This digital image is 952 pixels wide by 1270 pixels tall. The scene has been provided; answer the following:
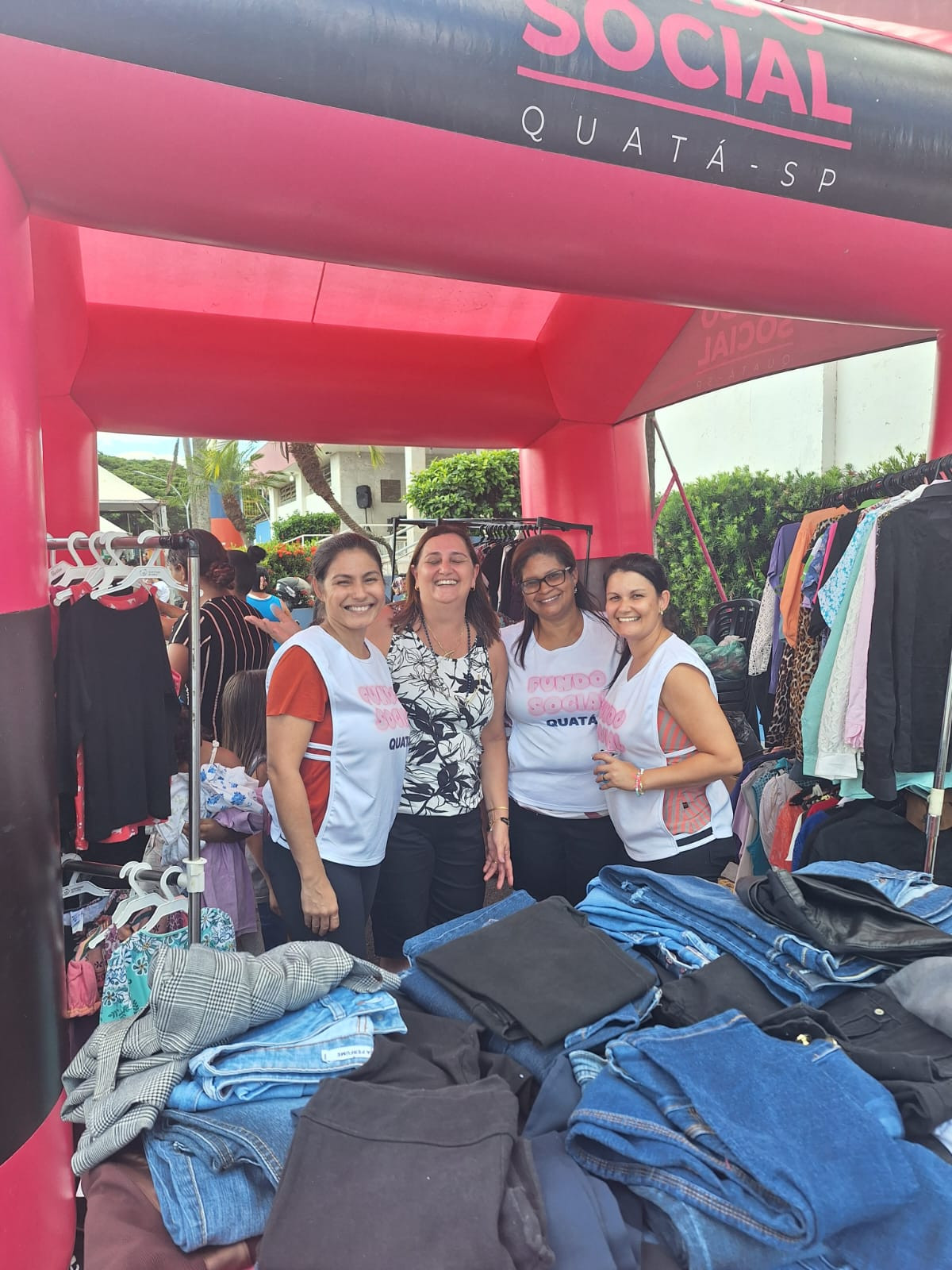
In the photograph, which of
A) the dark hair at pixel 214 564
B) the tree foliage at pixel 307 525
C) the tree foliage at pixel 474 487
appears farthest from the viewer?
the tree foliage at pixel 307 525

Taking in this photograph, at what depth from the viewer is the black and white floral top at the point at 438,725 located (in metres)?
2.48

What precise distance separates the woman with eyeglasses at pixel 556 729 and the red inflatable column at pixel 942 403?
1.47 m

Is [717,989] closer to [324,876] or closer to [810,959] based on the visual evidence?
[810,959]

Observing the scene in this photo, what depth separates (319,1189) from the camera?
915 millimetres

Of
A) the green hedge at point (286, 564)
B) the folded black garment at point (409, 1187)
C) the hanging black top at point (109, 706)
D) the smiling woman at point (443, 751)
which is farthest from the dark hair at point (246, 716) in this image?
the green hedge at point (286, 564)

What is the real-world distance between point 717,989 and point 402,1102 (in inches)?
19.3

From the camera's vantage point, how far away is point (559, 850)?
2688 mm

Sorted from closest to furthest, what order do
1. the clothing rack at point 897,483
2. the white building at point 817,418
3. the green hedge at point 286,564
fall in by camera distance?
the clothing rack at point 897,483 < the white building at point 817,418 < the green hedge at point 286,564

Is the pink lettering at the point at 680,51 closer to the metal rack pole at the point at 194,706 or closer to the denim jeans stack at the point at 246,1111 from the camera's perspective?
the metal rack pole at the point at 194,706

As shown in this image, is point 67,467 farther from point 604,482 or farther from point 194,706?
point 604,482

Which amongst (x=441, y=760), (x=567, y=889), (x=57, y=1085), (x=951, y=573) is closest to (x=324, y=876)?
(x=441, y=760)

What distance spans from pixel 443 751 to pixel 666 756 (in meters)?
0.65

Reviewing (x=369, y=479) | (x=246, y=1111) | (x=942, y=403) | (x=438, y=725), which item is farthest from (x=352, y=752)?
(x=369, y=479)

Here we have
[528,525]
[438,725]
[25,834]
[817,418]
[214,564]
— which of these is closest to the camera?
[25,834]
